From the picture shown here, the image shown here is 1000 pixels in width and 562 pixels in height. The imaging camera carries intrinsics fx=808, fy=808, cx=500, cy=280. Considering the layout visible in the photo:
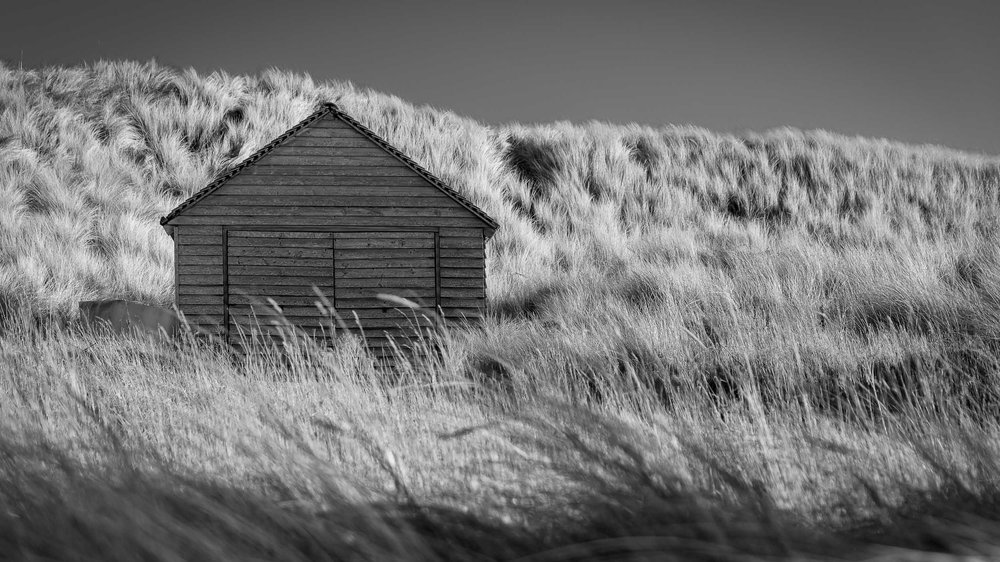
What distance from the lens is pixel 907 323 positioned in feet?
32.4

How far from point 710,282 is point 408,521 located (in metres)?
11.1

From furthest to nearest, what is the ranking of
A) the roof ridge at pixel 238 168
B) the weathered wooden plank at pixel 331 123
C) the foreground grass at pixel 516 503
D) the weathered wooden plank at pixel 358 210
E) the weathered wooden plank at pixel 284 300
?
1. the weathered wooden plank at pixel 331 123
2. the weathered wooden plank at pixel 358 210
3. the weathered wooden plank at pixel 284 300
4. the roof ridge at pixel 238 168
5. the foreground grass at pixel 516 503

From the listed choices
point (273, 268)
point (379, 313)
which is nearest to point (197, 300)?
point (273, 268)

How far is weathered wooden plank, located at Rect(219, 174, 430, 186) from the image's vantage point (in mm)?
14336

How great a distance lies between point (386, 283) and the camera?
47.4 feet

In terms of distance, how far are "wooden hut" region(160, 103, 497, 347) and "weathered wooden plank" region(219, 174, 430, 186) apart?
18mm

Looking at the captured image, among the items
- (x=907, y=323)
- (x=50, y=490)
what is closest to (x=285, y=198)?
(x=907, y=323)

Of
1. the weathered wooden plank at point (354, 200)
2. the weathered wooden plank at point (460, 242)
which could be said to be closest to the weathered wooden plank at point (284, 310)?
the weathered wooden plank at point (354, 200)

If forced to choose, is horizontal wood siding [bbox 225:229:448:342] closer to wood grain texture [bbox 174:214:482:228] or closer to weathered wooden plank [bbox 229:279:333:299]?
weathered wooden plank [bbox 229:279:333:299]

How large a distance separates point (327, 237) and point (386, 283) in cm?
133

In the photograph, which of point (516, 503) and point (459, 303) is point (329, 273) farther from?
point (516, 503)

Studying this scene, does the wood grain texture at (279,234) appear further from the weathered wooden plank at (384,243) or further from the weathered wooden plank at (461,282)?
the weathered wooden plank at (461,282)

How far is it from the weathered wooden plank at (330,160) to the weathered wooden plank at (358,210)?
666 millimetres

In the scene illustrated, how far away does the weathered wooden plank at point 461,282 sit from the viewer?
14.6 metres
